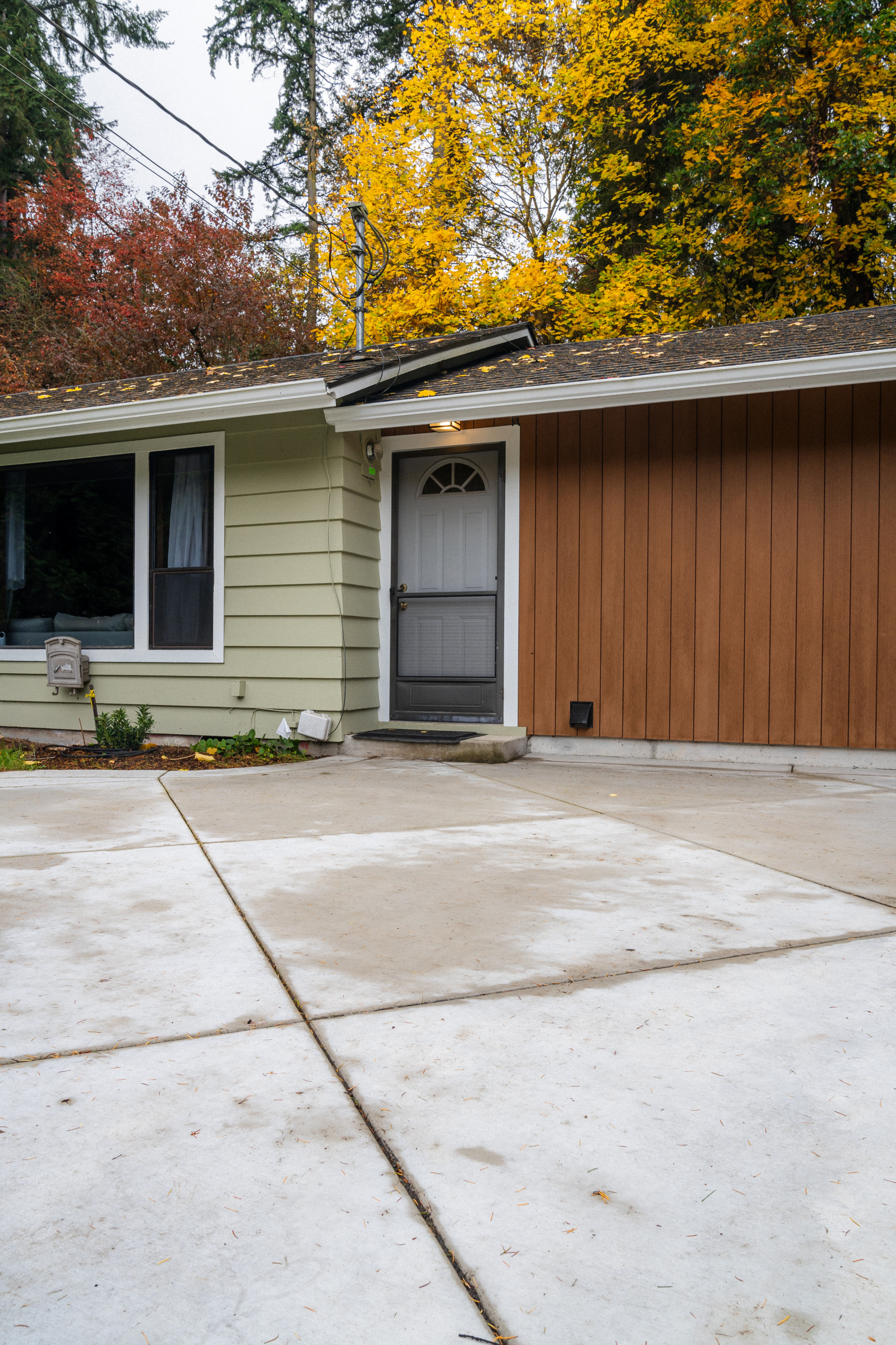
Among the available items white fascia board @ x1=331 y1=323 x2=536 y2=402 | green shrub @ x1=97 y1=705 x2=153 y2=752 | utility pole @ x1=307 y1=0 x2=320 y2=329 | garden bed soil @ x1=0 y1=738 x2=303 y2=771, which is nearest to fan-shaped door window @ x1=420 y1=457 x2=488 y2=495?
white fascia board @ x1=331 y1=323 x2=536 y2=402

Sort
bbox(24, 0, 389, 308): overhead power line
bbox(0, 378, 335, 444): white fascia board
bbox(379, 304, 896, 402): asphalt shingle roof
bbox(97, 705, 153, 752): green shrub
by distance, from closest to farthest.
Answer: bbox(379, 304, 896, 402): asphalt shingle roof → bbox(0, 378, 335, 444): white fascia board → bbox(97, 705, 153, 752): green shrub → bbox(24, 0, 389, 308): overhead power line

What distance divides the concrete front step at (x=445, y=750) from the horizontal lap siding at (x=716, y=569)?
0.37 meters

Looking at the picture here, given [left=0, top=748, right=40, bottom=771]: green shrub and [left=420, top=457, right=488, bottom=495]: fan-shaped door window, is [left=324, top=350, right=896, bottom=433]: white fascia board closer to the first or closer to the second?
[left=420, top=457, right=488, bottom=495]: fan-shaped door window

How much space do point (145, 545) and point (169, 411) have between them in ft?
3.48

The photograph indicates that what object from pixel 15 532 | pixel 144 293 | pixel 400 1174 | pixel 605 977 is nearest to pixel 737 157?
pixel 144 293

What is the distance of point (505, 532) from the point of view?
6.18 meters

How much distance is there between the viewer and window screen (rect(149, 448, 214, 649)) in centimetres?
641

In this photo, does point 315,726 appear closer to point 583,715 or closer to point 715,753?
point 583,715

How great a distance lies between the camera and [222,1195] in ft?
3.94

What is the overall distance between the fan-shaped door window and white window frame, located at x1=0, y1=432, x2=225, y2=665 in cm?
150

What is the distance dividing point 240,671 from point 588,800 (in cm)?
297

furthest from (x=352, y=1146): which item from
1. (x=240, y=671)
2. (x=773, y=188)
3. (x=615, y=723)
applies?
(x=773, y=188)

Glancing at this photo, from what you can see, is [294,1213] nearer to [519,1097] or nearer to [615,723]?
[519,1097]

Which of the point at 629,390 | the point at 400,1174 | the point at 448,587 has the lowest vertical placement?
the point at 400,1174
